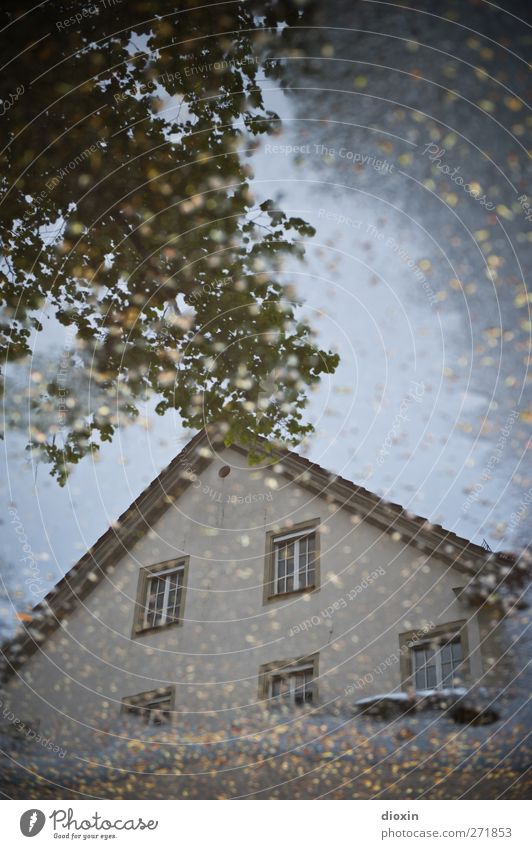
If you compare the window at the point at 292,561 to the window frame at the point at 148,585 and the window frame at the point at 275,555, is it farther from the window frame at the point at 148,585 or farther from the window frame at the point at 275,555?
the window frame at the point at 148,585

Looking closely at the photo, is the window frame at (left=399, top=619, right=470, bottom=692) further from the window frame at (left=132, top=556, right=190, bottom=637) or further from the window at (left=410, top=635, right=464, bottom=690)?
the window frame at (left=132, top=556, right=190, bottom=637)

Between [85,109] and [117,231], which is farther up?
[85,109]

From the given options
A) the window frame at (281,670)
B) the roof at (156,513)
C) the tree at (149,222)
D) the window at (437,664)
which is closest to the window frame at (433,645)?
the window at (437,664)

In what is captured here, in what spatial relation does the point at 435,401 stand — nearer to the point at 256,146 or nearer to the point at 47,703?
the point at 256,146

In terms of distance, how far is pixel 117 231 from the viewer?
3.69 m

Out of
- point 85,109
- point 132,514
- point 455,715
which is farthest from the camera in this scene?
point 132,514

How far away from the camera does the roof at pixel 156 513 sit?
4.03 metres

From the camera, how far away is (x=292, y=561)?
13.1 feet

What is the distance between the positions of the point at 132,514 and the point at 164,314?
4.00 ft

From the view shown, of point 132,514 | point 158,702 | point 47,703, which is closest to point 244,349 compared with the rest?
point 132,514

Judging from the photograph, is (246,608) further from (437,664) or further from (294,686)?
(437,664)

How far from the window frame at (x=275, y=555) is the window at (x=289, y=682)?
0.36m

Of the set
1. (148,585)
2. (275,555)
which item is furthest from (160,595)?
(275,555)

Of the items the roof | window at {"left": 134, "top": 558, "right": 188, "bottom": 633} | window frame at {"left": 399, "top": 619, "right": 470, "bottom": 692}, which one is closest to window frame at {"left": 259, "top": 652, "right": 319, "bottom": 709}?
window frame at {"left": 399, "top": 619, "right": 470, "bottom": 692}
